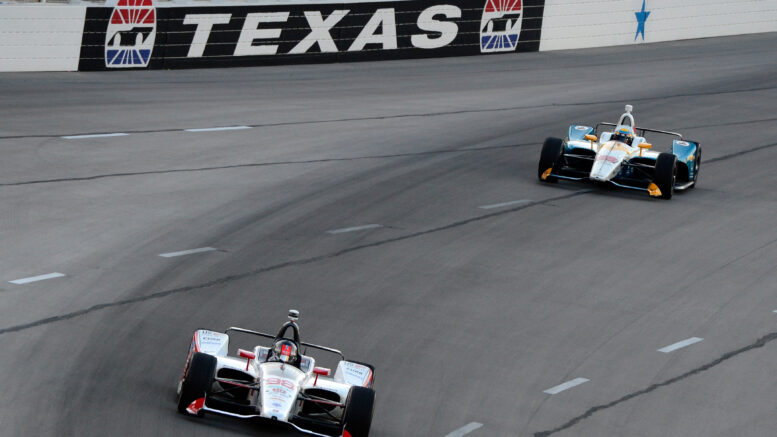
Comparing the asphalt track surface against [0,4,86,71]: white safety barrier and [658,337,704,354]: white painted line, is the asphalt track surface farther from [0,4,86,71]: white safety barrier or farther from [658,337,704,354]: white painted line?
[0,4,86,71]: white safety barrier

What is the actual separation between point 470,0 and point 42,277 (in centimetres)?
2201

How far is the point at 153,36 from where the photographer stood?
28.8 metres

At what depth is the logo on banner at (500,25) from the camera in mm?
34375

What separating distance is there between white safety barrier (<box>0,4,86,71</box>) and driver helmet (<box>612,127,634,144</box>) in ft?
44.4

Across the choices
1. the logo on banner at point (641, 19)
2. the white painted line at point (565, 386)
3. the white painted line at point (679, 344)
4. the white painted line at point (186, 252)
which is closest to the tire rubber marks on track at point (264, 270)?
the white painted line at point (186, 252)

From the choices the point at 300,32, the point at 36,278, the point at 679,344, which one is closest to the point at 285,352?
the point at 36,278

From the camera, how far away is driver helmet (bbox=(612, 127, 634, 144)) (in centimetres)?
2025

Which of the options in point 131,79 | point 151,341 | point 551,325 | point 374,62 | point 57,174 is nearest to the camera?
point 151,341

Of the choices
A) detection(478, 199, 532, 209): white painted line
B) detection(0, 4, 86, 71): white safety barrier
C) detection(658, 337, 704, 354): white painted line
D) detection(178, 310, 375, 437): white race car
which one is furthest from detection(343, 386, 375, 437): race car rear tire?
detection(0, 4, 86, 71): white safety barrier

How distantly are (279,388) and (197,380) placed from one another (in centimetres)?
68

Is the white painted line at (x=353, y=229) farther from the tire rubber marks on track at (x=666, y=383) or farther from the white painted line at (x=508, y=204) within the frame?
the tire rubber marks on track at (x=666, y=383)

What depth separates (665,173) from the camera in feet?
65.1

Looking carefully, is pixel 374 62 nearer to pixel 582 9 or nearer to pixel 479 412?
pixel 582 9

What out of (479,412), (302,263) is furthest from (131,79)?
(479,412)
